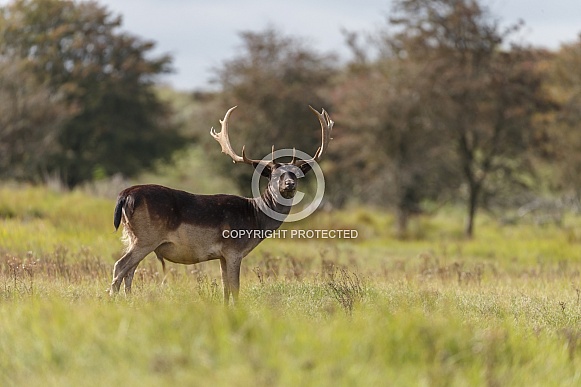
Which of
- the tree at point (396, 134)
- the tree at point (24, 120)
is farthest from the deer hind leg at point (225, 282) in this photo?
the tree at point (24, 120)

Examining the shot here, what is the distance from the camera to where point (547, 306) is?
10.9m

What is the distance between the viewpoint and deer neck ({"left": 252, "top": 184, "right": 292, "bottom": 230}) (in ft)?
35.2

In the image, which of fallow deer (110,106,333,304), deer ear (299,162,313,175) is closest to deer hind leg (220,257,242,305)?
fallow deer (110,106,333,304)

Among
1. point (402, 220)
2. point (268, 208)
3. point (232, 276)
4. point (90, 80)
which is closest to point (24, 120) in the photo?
point (90, 80)

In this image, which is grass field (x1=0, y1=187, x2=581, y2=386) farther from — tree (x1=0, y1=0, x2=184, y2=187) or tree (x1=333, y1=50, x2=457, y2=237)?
tree (x1=0, y1=0, x2=184, y2=187)

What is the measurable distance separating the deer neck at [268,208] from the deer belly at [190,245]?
74 centimetres

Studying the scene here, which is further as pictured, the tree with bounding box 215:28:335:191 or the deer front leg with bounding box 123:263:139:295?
the tree with bounding box 215:28:335:191

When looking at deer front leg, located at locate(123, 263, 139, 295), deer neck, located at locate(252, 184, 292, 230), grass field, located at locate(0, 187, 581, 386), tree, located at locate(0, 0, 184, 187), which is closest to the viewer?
grass field, located at locate(0, 187, 581, 386)

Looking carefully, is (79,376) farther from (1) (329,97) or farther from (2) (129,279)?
(1) (329,97)

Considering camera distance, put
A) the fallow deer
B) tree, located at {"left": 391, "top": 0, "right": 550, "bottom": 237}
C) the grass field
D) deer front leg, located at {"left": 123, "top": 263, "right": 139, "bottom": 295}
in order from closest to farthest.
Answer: the grass field < the fallow deer < deer front leg, located at {"left": 123, "top": 263, "right": 139, "bottom": 295} < tree, located at {"left": 391, "top": 0, "right": 550, "bottom": 237}

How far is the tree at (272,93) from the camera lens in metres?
33.6

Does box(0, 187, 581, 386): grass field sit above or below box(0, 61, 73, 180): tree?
below

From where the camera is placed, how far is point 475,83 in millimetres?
26375

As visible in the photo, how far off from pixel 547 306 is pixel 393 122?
17435 millimetres
